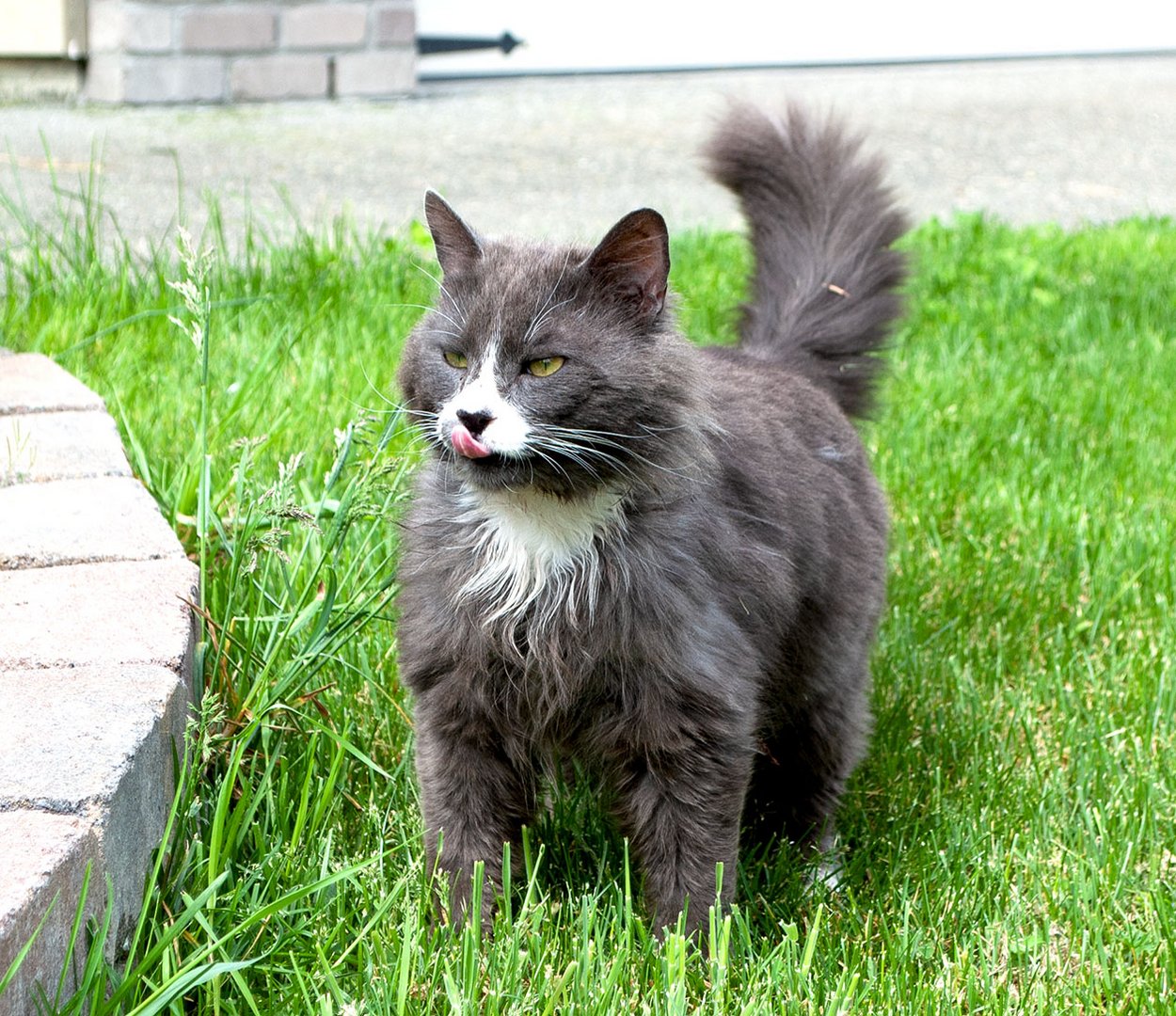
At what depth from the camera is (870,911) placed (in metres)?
2.30

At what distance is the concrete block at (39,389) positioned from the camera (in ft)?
9.77

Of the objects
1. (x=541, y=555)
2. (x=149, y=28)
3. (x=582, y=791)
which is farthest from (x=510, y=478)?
(x=149, y=28)

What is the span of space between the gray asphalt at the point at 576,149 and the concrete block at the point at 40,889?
10.5 ft

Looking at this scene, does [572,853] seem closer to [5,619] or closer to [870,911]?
[870,911]

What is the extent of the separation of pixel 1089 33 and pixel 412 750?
10.3 m

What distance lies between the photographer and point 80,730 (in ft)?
5.85

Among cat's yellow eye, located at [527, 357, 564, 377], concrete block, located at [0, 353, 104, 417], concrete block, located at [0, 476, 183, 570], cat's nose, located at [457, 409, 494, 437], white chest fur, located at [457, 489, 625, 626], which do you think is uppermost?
cat's yellow eye, located at [527, 357, 564, 377]

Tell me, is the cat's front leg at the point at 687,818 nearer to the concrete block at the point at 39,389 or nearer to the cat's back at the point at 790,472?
the cat's back at the point at 790,472

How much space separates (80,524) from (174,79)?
591 centimetres

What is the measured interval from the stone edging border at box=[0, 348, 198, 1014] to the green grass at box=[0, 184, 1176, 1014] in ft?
0.28

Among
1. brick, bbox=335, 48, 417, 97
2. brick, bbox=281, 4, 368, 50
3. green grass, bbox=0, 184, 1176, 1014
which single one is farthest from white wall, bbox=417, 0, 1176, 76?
green grass, bbox=0, 184, 1176, 1014

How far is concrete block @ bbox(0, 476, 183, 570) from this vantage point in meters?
2.31

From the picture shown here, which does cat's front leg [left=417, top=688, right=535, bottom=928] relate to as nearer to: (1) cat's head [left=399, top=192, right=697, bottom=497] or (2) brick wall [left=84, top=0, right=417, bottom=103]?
(1) cat's head [left=399, top=192, right=697, bottom=497]

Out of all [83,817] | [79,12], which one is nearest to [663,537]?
[83,817]
